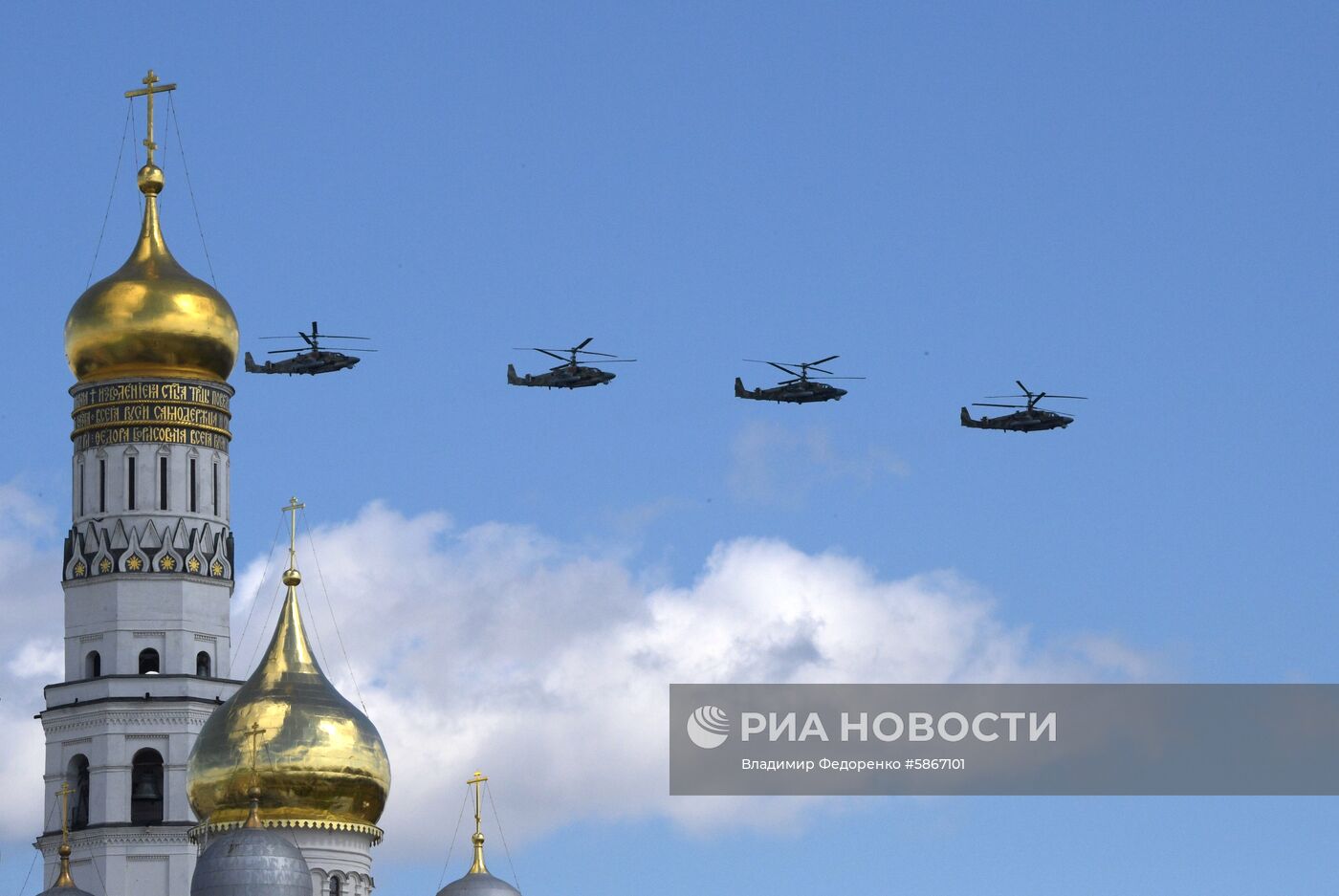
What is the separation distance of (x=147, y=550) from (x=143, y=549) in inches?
4.2

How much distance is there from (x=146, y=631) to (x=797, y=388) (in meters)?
15.2

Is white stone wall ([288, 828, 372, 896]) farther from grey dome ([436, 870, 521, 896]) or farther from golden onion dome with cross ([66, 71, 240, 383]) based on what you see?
golden onion dome with cross ([66, 71, 240, 383])

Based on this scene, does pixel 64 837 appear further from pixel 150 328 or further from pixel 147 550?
pixel 150 328

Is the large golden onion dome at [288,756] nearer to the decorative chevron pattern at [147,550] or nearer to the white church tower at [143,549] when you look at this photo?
the white church tower at [143,549]

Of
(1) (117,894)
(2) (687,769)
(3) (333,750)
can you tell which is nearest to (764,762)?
(2) (687,769)

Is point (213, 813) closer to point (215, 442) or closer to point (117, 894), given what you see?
point (117, 894)

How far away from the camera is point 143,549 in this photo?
79188mm

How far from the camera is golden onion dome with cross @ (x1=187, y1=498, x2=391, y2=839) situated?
74338 millimetres

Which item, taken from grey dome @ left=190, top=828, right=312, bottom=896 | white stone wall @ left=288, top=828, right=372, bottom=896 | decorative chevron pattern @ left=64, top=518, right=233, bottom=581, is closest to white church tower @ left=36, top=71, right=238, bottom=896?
decorative chevron pattern @ left=64, top=518, right=233, bottom=581

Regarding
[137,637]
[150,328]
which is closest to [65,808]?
[137,637]

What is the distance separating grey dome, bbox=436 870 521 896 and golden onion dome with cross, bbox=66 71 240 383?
12613mm

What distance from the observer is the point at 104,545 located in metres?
79.4

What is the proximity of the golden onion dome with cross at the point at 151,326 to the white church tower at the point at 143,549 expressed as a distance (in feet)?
0.10

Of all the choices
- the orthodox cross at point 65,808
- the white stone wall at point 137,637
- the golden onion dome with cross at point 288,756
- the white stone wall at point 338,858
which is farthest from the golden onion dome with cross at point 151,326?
the white stone wall at point 338,858
